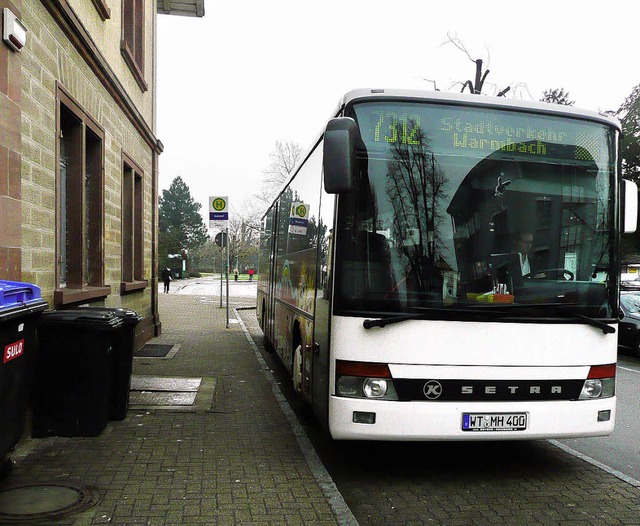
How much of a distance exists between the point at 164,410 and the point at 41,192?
270 centimetres

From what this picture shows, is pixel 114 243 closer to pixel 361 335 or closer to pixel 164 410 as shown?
pixel 164 410

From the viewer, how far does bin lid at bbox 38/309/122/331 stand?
6.02 metres

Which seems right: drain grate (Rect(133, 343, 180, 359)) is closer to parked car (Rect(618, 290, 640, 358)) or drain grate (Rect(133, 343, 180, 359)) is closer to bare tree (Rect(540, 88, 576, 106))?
parked car (Rect(618, 290, 640, 358))

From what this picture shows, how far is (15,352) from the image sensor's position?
4.72 m

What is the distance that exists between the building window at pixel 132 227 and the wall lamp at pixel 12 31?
5600mm

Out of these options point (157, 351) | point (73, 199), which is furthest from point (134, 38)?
point (157, 351)

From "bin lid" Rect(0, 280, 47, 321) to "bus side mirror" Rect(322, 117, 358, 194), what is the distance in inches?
92.1

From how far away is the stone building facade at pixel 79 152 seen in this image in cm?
613

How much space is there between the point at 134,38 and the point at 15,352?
953cm

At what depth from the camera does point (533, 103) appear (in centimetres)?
555

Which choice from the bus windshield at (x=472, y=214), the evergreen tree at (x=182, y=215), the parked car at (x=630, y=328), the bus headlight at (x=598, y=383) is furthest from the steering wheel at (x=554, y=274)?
the evergreen tree at (x=182, y=215)

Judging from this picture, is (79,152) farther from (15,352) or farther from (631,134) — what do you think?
(631,134)

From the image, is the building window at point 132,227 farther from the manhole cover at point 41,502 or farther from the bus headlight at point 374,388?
the bus headlight at point 374,388

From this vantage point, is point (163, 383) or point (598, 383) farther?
point (163, 383)
